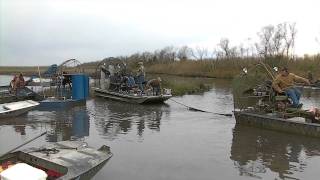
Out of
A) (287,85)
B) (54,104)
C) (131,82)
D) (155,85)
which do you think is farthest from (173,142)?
(131,82)

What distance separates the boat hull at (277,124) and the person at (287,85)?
3.23 feet

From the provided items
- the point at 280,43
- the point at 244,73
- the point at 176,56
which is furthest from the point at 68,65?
the point at 176,56

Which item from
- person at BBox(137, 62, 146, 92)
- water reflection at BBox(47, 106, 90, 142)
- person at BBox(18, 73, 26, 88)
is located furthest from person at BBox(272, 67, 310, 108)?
person at BBox(18, 73, 26, 88)

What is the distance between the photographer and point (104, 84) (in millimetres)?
29594

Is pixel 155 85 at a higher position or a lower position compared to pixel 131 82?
lower

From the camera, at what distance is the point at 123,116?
2144 centimetres

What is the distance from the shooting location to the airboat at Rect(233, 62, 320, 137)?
51.0 feet

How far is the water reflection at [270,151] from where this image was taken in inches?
464

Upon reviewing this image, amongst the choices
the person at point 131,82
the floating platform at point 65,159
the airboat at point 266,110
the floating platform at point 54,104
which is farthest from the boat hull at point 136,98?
the floating platform at point 65,159

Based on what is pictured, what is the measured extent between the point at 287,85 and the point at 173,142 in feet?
15.8

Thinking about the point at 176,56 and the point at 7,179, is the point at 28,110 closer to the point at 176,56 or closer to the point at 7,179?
the point at 7,179

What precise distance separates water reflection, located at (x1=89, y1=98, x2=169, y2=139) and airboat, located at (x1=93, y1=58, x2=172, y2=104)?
0.40 m

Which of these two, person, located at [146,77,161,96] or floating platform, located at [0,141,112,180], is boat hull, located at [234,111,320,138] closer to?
floating platform, located at [0,141,112,180]

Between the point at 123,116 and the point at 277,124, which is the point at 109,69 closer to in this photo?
the point at 123,116
